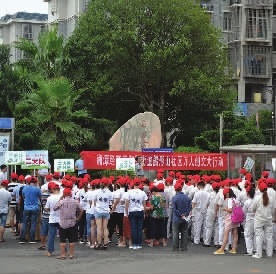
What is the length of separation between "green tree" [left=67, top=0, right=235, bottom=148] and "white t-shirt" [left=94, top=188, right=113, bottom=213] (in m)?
25.8

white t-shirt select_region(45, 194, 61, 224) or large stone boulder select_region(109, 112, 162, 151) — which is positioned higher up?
large stone boulder select_region(109, 112, 162, 151)

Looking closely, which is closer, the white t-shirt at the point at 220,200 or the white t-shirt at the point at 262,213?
the white t-shirt at the point at 262,213

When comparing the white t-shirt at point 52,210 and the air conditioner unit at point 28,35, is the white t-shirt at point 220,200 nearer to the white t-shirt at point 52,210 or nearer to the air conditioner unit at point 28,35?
the white t-shirt at point 52,210

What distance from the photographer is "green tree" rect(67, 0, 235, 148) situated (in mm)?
45750

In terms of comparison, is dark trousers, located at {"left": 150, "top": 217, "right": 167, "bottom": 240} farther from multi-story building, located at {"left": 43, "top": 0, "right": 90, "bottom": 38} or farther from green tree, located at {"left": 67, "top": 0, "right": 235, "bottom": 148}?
multi-story building, located at {"left": 43, "top": 0, "right": 90, "bottom": 38}

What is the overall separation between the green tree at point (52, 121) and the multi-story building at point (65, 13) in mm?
26851

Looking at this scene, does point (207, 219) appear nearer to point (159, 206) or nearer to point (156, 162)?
point (159, 206)

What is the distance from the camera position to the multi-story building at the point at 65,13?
213 ft

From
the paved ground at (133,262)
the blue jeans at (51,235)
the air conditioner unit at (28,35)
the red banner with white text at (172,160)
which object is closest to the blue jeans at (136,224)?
the paved ground at (133,262)

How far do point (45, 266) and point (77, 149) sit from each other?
22.6 meters

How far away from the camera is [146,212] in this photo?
21031 millimetres

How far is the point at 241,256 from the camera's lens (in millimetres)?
18672

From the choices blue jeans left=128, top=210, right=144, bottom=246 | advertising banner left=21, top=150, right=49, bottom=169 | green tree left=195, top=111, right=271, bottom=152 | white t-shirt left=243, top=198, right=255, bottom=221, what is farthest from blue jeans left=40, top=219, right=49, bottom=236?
green tree left=195, top=111, right=271, bottom=152

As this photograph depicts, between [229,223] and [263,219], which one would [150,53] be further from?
[263,219]
